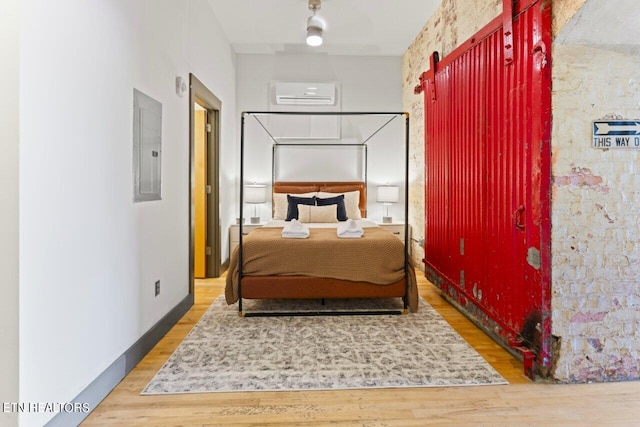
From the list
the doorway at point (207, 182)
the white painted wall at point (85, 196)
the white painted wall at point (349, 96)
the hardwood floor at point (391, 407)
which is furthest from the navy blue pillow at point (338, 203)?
the hardwood floor at point (391, 407)

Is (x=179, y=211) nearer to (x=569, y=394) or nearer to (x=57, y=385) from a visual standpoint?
(x=57, y=385)

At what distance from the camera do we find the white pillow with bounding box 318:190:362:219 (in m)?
4.97

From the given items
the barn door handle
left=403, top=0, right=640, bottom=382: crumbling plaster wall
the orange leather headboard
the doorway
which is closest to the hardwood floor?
left=403, top=0, right=640, bottom=382: crumbling plaster wall

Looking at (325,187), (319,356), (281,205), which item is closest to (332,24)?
(325,187)

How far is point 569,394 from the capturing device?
1.96 metres

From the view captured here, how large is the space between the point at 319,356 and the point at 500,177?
5.59 feet

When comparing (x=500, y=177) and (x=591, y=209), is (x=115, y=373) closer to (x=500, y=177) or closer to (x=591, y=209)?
(x=500, y=177)

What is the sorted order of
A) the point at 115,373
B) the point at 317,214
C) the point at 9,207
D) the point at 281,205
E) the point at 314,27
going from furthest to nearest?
the point at 281,205
the point at 317,214
the point at 314,27
the point at 115,373
the point at 9,207

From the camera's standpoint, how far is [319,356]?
2.39m

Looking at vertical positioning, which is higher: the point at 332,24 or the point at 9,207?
the point at 332,24

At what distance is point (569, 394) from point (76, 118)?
9.26 ft

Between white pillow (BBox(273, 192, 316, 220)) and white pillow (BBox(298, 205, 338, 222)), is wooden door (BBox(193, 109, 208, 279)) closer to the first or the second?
white pillow (BBox(273, 192, 316, 220))

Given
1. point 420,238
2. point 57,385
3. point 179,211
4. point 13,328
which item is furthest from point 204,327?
point 420,238

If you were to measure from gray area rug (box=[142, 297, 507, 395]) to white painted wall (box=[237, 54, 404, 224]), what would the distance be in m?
2.68
